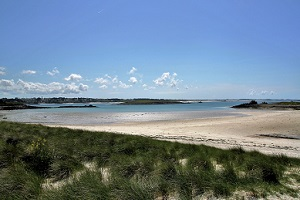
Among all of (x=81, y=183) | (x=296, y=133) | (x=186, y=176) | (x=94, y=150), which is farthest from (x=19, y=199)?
(x=296, y=133)

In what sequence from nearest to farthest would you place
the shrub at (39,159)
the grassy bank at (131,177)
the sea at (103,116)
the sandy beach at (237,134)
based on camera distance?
the grassy bank at (131,177) < the shrub at (39,159) < the sandy beach at (237,134) < the sea at (103,116)

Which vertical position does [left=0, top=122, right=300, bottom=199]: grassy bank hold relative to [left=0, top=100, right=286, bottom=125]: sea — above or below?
above

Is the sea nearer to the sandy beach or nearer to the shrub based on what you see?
the sandy beach

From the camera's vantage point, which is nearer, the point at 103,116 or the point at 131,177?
the point at 131,177

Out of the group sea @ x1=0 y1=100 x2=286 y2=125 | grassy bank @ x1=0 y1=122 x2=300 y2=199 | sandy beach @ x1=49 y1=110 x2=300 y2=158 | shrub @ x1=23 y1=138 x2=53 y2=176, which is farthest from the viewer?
sea @ x1=0 y1=100 x2=286 y2=125

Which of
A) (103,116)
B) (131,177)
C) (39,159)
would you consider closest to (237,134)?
(131,177)

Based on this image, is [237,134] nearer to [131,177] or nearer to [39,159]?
[131,177]

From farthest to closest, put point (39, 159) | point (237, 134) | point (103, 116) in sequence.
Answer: point (103, 116), point (237, 134), point (39, 159)

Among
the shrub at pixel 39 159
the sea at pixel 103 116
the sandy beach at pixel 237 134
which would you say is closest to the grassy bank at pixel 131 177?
the shrub at pixel 39 159

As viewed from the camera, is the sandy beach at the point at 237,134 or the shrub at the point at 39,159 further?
the sandy beach at the point at 237,134

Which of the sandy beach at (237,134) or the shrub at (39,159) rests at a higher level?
the shrub at (39,159)

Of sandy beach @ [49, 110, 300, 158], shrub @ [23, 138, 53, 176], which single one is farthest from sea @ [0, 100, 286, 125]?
shrub @ [23, 138, 53, 176]

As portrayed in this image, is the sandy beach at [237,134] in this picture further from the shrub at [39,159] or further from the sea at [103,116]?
the sea at [103,116]

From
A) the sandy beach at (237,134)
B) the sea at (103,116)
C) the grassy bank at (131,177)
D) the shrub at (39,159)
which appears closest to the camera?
the grassy bank at (131,177)
